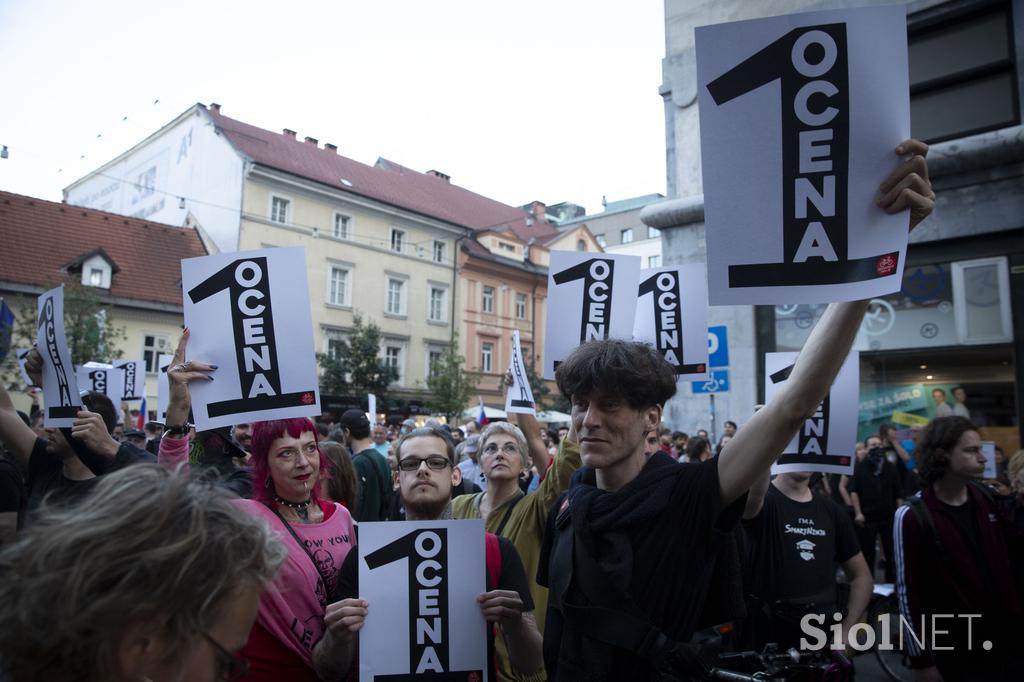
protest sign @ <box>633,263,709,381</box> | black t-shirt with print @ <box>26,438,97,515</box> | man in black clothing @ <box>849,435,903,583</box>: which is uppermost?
protest sign @ <box>633,263,709,381</box>

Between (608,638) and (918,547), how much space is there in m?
2.69

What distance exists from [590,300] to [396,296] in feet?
115

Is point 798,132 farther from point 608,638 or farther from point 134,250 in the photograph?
point 134,250

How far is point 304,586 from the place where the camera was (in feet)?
8.45

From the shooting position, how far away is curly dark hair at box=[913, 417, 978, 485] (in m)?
3.96

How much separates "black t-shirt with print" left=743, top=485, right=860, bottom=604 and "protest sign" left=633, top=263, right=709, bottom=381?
1.70m

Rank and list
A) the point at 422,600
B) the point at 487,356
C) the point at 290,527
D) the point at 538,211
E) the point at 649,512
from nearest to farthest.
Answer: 1. the point at 649,512
2. the point at 422,600
3. the point at 290,527
4. the point at 487,356
5. the point at 538,211

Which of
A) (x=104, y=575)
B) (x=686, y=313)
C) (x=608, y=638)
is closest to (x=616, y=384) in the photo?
(x=608, y=638)

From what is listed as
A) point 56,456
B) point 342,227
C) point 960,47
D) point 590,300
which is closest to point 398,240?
point 342,227

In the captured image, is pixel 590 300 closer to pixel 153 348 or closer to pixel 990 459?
pixel 990 459

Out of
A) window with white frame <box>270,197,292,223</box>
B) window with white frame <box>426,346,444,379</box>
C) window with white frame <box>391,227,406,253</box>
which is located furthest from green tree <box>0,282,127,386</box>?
window with white frame <box>426,346,444,379</box>

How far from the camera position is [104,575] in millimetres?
1192

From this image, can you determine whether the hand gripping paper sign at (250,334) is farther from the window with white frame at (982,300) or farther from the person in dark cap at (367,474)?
the window with white frame at (982,300)

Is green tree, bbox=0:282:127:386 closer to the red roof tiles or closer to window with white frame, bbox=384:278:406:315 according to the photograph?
the red roof tiles
